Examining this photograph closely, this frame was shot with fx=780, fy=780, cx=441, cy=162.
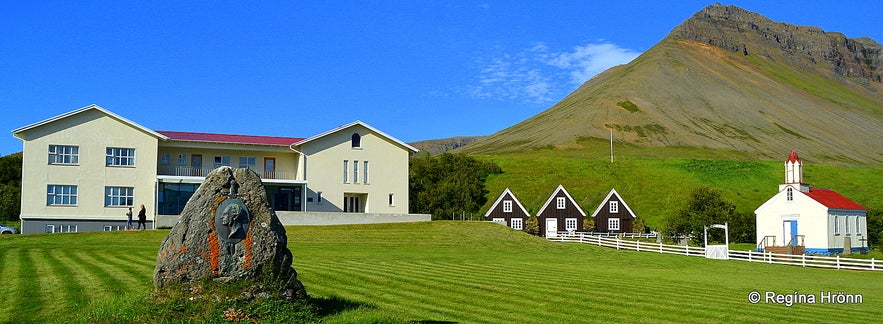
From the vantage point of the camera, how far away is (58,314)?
14086mm

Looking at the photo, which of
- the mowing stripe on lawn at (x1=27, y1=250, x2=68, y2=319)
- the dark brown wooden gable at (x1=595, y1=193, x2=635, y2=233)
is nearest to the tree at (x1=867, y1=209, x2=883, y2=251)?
the dark brown wooden gable at (x1=595, y1=193, x2=635, y2=233)

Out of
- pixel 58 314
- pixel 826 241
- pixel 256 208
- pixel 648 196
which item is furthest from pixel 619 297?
pixel 648 196

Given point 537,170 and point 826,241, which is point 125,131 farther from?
point 537,170

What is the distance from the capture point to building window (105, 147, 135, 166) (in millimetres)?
53506

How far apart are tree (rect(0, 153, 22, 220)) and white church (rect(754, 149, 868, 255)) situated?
6503 cm

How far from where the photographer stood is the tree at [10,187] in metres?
72.2

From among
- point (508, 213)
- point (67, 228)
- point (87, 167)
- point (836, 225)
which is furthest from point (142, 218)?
point (836, 225)

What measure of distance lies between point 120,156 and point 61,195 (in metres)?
4.50

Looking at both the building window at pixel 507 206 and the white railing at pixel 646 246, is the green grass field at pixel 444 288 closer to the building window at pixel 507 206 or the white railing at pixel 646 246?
the white railing at pixel 646 246

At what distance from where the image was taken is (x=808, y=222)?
55844mm

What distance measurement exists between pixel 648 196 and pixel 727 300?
7201 cm

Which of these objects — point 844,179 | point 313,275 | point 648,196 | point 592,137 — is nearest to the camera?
point 313,275

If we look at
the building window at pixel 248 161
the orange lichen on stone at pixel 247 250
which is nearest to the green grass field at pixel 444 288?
the orange lichen on stone at pixel 247 250

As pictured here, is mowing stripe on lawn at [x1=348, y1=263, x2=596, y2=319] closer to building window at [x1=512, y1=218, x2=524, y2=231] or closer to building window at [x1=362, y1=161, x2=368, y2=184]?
building window at [x1=362, y1=161, x2=368, y2=184]
